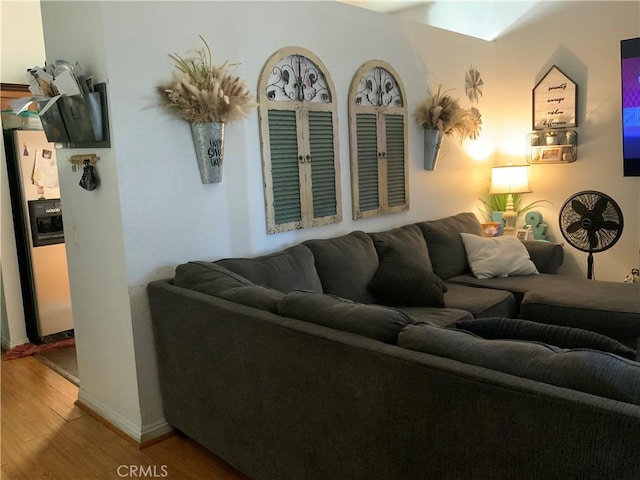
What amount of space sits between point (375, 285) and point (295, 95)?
4.03ft

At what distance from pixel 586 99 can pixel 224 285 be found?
3553 millimetres

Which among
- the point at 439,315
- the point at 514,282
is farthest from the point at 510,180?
the point at 439,315

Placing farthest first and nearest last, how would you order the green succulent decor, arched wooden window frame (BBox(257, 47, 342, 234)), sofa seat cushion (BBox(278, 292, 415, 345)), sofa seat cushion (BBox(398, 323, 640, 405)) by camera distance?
the green succulent decor
arched wooden window frame (BBox(257, 47, 342, 234))
sofa seat cushion (BBox(278, 292, 415, 345))
sofa seat cushion (BBox(398, 323, 640, 405))

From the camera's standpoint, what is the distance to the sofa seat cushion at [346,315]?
1.71m

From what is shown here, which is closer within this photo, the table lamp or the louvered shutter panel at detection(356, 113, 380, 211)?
the louvered shutter panel at detection(356, 113, 380, 211)

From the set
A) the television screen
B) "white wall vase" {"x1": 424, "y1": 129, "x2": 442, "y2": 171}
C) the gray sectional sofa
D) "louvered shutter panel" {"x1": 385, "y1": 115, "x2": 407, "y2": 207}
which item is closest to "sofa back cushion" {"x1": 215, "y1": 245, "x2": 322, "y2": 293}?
the gray sectional sofa

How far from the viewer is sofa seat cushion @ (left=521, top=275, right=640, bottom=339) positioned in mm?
2965

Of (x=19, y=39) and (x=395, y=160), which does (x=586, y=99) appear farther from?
(x=19, y=39)

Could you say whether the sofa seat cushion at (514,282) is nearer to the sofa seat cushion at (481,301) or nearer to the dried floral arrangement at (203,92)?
the sofa seat cushion at (481,301)

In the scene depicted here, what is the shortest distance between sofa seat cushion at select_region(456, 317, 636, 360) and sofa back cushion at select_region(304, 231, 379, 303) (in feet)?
4.51

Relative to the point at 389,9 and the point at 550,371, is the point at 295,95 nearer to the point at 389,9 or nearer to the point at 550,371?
the point at 550,371

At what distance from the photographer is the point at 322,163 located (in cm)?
345

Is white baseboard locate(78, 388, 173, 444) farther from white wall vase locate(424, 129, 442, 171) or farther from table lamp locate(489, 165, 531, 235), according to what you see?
table lamp locate(489, 165, 531, 235)

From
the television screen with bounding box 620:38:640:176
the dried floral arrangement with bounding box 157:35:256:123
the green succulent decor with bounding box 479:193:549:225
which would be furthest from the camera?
the green succulent decor with bounding box 479:193:549:225
